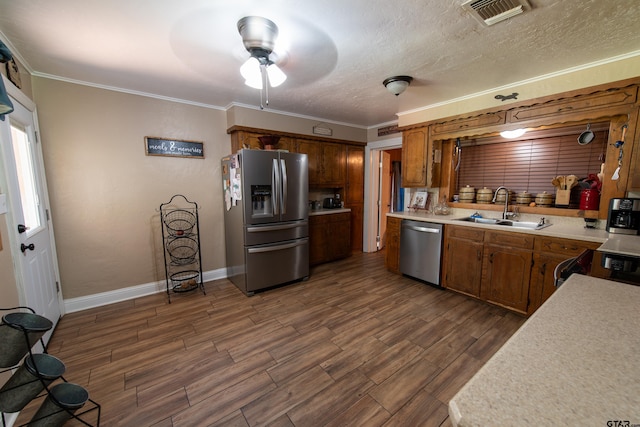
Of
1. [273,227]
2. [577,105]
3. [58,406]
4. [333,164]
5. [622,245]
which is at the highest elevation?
[577,105]

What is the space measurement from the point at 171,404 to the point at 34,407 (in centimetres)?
91

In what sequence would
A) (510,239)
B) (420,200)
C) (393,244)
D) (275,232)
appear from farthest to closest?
(420,200) → (393,244) → (275,232) → (510,239)

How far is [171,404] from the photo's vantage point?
5.45 ft

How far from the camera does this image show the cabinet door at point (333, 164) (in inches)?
174

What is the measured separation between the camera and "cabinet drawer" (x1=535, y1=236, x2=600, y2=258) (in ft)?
7.30

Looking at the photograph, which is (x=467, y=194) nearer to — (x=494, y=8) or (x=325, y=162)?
(x=325, y=162)

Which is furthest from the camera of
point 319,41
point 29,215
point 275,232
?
point 275,232

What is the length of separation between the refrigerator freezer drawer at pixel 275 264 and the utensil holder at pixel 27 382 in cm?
198

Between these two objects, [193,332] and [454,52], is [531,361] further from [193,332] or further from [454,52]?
[193,332]

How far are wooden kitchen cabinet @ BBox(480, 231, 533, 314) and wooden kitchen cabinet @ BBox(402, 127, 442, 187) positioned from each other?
114 centimetres

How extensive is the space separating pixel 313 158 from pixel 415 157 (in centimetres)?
162

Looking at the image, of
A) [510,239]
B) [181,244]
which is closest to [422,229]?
[510,239]

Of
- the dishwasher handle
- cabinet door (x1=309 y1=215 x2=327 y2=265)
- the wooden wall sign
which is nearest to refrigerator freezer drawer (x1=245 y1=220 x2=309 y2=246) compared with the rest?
cabinet door (x1=309 y1=215 x2=327 y2=265)

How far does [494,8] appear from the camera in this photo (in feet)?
5.12
